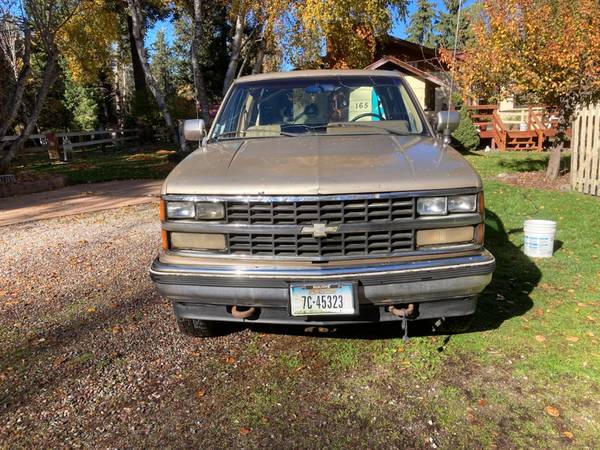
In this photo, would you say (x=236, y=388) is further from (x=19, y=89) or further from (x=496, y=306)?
(x=19, y=89)

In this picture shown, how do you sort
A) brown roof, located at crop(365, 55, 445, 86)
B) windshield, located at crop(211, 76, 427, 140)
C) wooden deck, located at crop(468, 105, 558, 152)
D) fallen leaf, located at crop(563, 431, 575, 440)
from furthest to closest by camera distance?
brown roof, located at crop(365, 55, 445, 86), wooden deck, located at crop(468, 105, 558, 152), windshield, located at crop(211, 76, 427, 140), fallen leaf, located at crop(563, 431, 575, 440)

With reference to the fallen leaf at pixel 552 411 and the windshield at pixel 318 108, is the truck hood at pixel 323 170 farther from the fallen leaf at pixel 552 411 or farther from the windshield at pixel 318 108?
the fallen leaf at pixel 552 411

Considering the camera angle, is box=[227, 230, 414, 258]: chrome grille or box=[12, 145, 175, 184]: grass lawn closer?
box=[227, 230, 414, 258]: chrome grille

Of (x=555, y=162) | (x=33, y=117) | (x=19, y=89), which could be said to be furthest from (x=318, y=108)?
(x=33, y=117)

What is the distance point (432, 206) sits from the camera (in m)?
2.98

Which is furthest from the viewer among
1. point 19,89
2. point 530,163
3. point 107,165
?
point 107,165

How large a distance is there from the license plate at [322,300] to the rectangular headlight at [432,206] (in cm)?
63

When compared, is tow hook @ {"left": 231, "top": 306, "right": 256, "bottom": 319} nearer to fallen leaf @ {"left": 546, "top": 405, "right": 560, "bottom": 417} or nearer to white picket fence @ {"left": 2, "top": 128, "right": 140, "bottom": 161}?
fallen leaf @ {"left": 546, "top": 405, "right": 560, "bottom": 417}

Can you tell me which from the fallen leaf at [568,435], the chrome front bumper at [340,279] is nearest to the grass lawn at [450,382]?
the fallen leaf at [568,435]

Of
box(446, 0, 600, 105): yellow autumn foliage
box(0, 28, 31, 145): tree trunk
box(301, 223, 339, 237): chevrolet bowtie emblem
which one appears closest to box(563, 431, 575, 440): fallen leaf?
box(301, 223, 339, 237): chevrolet bowtie emblem

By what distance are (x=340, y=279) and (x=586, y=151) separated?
774cm

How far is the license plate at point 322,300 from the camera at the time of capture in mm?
2887

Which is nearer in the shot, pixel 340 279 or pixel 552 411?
pixel 552 411

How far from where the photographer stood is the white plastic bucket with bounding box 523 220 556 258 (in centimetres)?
518
